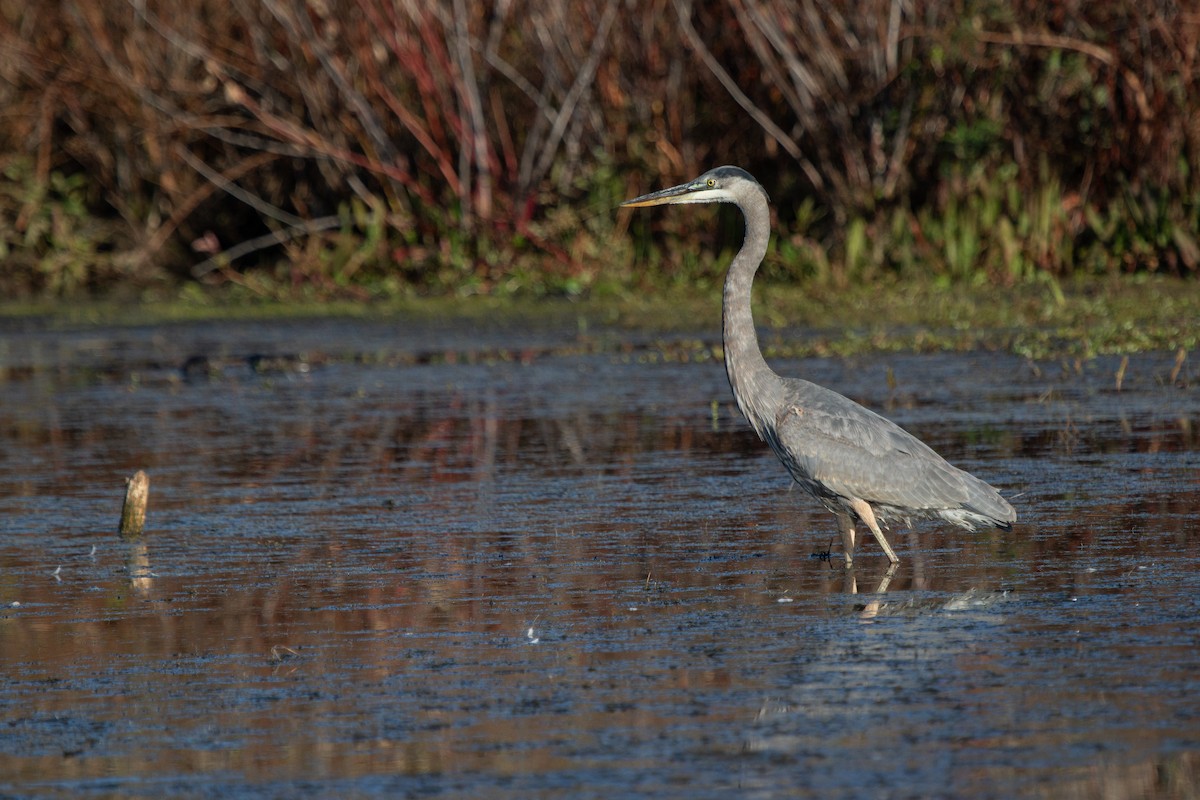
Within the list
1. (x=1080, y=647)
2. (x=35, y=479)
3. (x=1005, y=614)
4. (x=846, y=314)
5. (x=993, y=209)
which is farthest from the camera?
(x=993, y=209)

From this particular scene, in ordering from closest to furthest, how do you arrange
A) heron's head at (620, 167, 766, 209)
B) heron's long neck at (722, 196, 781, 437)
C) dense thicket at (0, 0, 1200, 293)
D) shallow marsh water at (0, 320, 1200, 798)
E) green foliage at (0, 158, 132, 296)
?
shallow marsh water at (0, 320, 1200, 798) < heron's long neck at (722, 196, 781, 437) < heron's head at (620, 167, 766, 209) < dense thicket at (0, 0, 1200, 293) < green foliage at (0, 158, 132, 296)

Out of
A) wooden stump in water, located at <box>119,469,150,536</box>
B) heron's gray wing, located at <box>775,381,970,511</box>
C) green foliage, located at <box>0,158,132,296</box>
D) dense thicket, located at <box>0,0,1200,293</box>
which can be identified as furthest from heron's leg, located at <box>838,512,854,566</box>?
green foliage, located at <box>0,158,132,296</box>

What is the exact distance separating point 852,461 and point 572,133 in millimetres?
12038

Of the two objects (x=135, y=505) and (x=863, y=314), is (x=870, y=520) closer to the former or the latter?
(x=135, y=505)

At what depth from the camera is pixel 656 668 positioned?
554 centimetres

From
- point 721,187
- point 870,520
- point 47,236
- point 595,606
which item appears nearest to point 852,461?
point 870,520

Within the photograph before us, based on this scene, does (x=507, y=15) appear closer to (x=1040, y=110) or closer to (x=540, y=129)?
(x=540, y=129)

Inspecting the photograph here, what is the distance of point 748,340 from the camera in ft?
25.7

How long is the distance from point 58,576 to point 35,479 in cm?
295

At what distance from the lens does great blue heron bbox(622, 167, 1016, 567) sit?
7059 mm

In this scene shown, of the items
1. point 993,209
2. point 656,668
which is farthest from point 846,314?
point 656,668

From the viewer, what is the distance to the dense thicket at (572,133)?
16469 millimetres

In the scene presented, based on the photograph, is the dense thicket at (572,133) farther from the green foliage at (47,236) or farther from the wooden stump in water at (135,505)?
the wooden stump in water at (135,505)

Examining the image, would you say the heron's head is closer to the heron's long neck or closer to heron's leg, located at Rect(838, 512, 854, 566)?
the heron's long neck
